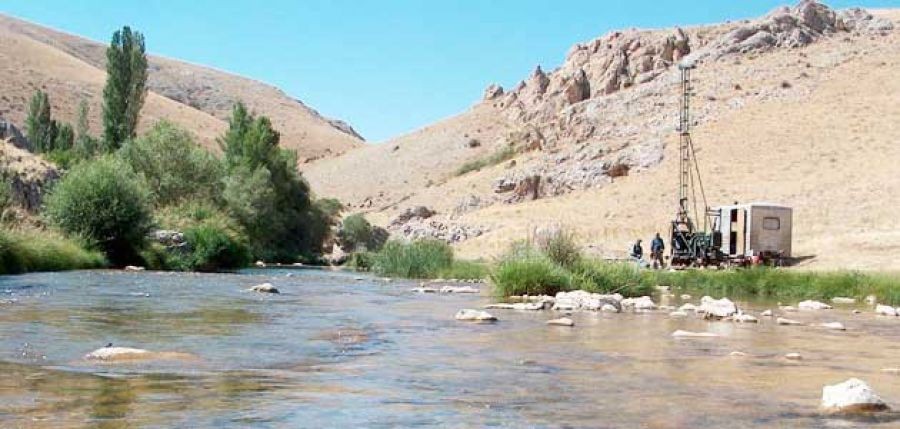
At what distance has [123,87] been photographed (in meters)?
64.2

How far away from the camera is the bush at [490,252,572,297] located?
81.2 feet

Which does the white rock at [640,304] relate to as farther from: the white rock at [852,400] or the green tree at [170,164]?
the green tree at [170,164]

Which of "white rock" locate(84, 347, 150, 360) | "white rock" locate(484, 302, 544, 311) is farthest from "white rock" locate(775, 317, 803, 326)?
"white rock" locate(84, 347, 150, 360)

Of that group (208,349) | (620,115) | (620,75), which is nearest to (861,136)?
(620,115)

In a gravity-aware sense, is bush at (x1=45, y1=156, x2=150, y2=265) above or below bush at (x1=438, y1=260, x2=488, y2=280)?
above

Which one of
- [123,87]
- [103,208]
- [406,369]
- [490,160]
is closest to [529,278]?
[406,369]

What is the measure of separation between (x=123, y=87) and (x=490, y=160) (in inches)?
1575

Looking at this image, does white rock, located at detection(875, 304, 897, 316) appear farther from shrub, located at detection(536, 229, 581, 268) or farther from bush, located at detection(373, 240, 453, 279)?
bush, located at detection(373, 240, 453, 279)

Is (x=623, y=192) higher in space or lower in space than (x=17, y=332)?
higher

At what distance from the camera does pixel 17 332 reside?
41.9 feet

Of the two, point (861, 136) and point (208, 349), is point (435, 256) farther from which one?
point (861, 136)

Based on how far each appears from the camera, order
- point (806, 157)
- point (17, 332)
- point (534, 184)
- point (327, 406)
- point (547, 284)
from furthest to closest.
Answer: point (534, 184), point (806, 157), point (547, 284), point (17, 332), point (327, 406)

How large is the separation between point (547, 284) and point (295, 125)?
5788 inches

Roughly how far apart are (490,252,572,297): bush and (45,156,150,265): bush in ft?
54.6
